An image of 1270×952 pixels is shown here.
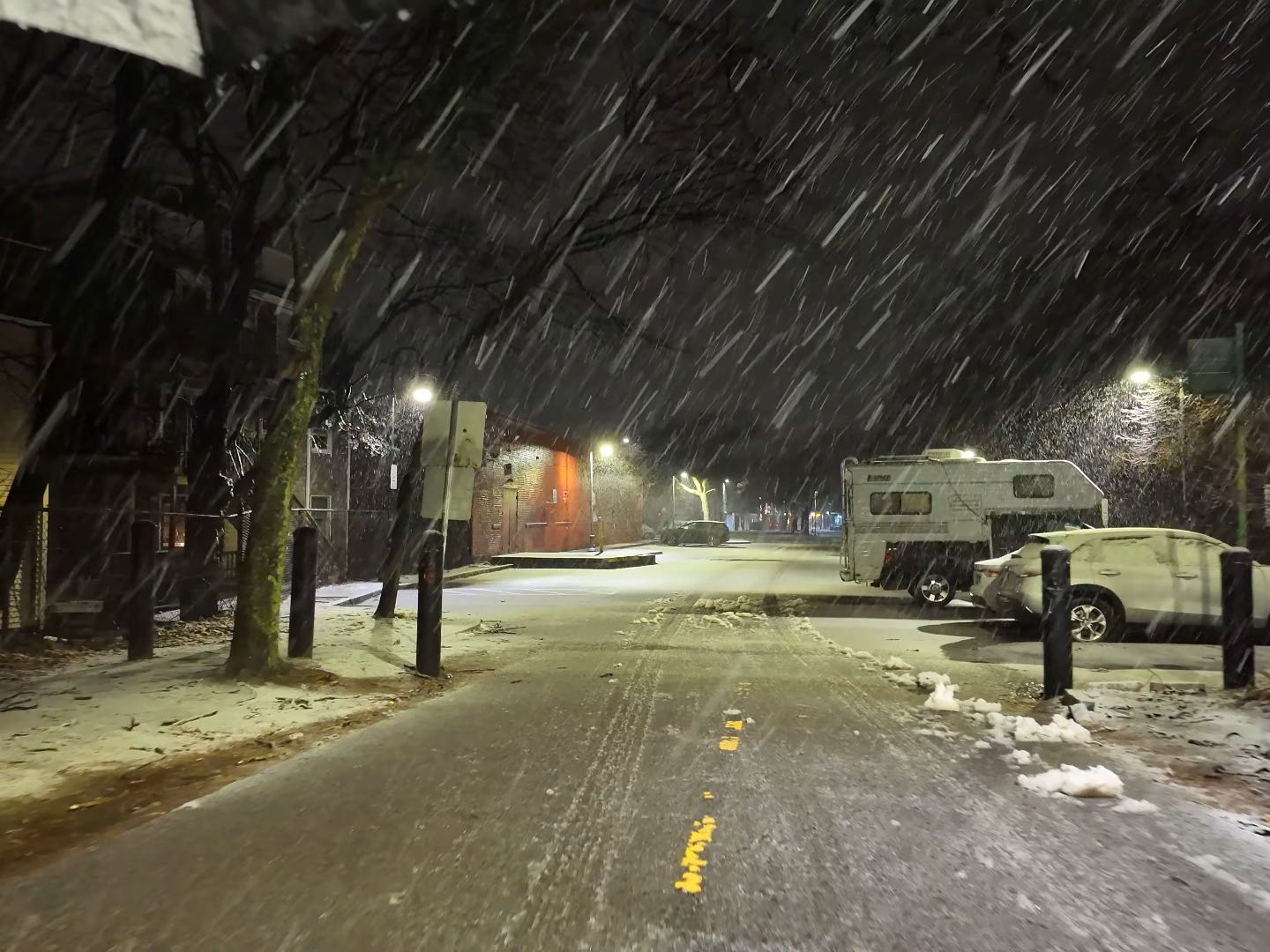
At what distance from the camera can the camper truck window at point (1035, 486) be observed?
18.1 metres

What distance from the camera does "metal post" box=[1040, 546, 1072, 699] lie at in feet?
27.9

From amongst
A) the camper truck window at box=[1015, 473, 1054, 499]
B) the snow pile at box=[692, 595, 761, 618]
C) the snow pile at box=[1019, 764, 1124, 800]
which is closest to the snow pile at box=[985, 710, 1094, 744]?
the snow pile at box=[1019, 764, 1124, 800]

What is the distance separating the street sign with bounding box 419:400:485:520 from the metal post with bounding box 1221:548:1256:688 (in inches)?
296

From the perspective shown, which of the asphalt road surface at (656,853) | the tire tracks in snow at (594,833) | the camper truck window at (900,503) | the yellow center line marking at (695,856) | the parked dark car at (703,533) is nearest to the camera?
the asphalt road surface at (656,853)

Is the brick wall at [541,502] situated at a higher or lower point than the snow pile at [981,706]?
higher

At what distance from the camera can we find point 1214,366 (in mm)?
13523

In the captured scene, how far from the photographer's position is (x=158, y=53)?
391 cm

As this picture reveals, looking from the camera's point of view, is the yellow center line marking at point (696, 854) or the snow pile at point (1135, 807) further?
the snow pile at point (1135, 807)

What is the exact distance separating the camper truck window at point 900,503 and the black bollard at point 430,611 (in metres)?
11.1

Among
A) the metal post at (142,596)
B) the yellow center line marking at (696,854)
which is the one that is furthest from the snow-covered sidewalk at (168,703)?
the yellow center line marking at (696,854)

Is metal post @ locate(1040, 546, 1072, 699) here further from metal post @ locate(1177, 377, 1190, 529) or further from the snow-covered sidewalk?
metal post @ locate(1177, 377, 1190, 529)

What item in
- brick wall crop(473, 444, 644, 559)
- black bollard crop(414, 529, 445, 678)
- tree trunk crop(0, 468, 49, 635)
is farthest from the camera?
brick wall crop(473, 444, 644, 559)

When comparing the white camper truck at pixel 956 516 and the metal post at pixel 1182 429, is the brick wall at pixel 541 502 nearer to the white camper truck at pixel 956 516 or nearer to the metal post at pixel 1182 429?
the white camper truck at pixel 956 516

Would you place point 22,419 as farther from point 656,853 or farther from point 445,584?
point 656,853
